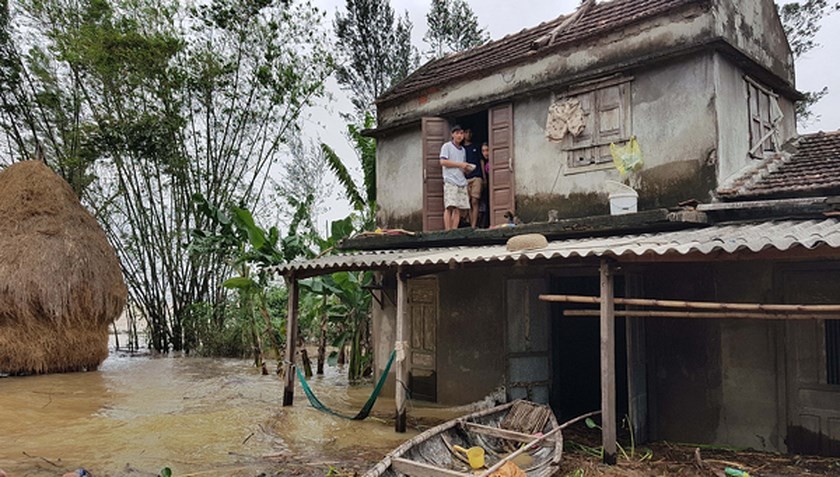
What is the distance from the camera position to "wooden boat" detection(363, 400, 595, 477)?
472cm

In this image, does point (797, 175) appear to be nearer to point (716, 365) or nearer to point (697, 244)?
point (716, 365)

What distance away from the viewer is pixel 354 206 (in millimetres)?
12711

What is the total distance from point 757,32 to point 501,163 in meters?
3.69

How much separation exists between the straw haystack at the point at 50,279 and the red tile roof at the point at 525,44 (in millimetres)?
6849

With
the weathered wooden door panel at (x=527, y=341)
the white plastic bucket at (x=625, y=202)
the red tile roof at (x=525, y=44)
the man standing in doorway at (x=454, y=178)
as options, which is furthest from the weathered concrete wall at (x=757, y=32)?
the weathered wooden door panel at (x=527, y=341)

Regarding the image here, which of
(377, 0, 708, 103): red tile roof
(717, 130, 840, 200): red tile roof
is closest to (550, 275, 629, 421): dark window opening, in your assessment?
(717, 130, 840, 200): red tile roof

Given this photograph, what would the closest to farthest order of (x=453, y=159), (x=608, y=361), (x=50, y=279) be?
(x=608, y=361), (x=453, y=159), (x=50, y=279)

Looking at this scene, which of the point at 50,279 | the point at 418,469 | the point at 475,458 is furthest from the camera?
the point at 50,279

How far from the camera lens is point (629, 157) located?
7.25m

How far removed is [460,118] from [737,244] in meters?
6.07

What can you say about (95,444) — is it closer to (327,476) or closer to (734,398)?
(327,476)

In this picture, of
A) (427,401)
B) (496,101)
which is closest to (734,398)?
(427,401)

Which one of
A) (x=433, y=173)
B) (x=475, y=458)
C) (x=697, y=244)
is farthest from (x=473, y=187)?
(x=475, y=458)

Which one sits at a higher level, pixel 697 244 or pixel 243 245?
pixel 243 245
